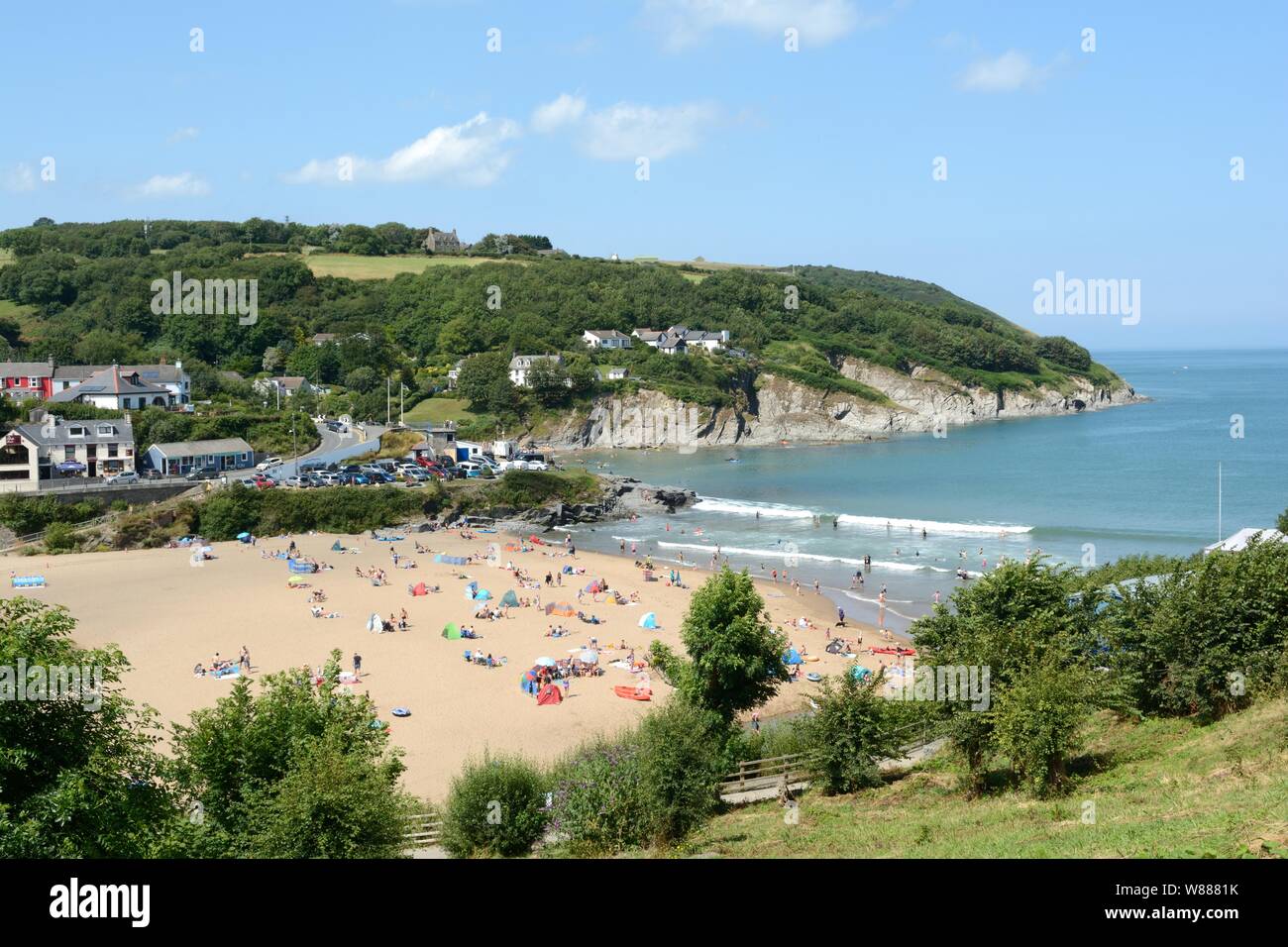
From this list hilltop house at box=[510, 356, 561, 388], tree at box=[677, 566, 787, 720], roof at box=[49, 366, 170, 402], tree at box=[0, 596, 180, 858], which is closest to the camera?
tree at box=[0, 596, 180, 858]

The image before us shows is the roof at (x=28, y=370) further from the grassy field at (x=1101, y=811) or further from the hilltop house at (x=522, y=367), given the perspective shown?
the grassy field at (x=1101, y=811)

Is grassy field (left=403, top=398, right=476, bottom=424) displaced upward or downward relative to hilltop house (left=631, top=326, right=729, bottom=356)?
downward

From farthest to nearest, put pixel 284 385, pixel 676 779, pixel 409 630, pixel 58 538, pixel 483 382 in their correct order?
pixel 483 382, pixel 284 385, pixel 58 538, pixel 409 630, pixel 676 779

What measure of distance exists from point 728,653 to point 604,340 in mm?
91757

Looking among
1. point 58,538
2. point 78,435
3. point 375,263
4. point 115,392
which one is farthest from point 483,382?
point 58,538

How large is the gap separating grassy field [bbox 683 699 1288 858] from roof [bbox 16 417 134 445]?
48.0m

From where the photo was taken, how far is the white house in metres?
108

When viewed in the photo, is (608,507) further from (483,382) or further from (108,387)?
(483,382)

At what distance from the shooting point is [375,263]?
428 ft

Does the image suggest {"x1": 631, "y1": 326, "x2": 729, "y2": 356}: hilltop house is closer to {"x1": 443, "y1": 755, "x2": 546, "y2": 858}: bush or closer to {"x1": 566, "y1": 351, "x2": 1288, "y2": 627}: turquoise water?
{"x1": 566, "y1": 351, "x2": 1288, "y2": 627}: turquoise water

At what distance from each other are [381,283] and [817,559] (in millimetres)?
87499

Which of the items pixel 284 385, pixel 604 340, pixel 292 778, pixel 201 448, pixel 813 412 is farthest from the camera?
pixel 604 340

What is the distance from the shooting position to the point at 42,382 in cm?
6644

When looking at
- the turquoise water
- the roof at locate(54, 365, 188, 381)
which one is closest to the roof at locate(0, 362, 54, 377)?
the roof at locate(54, 365, 188, 381)
